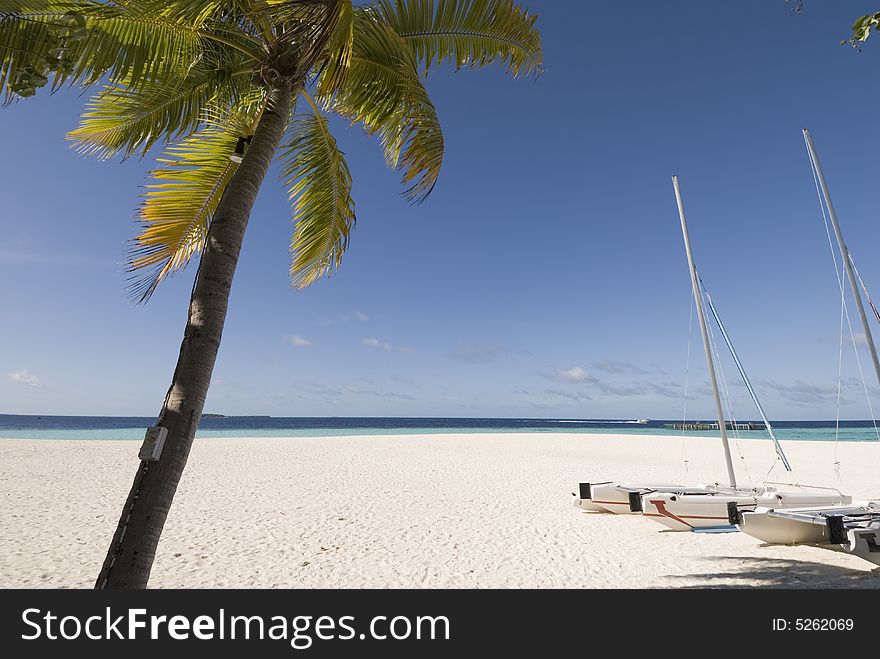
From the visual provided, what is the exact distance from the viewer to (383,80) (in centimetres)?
482

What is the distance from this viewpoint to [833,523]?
245 inches

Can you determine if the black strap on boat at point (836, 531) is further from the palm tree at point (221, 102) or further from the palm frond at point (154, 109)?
the palm frond at point (154, 109)

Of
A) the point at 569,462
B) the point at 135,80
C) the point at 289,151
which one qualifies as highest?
the point at 289,151

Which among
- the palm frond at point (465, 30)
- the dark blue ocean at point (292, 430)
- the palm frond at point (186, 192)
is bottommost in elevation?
the dark blue ocean at point (292, 430)

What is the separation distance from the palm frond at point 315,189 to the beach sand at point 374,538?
13.9 feet

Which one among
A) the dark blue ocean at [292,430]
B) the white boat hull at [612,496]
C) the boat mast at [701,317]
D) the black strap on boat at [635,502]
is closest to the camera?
the black strap on boat at [635,502]

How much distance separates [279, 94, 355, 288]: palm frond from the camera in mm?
5648

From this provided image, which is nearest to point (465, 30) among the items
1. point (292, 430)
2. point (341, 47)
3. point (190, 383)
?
point (341, 47)

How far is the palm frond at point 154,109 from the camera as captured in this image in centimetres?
477

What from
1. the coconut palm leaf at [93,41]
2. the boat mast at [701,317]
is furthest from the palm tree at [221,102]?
the boat mast at [701,317]
